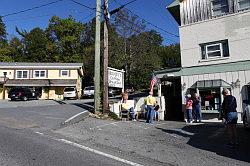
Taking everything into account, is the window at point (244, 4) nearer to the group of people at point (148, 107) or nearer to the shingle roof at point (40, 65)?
the group of people at point (148, 107)

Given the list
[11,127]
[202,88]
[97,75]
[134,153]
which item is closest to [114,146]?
[134,153]

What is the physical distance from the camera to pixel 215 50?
19.8 meters

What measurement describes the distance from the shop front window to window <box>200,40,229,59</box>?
7.20ft

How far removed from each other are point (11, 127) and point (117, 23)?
130 feet

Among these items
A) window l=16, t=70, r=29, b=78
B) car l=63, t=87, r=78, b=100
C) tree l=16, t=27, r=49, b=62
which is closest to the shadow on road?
car l=63, t=87, r=78, b=100

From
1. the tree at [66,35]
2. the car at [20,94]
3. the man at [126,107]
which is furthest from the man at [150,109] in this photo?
the tree at [66,35]

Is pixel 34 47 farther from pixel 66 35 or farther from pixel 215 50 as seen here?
pixel 215 50

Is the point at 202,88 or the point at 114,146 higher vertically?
the point at 202,88

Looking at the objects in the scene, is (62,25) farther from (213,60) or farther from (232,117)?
(232,117)

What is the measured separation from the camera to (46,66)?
49750 millimetres

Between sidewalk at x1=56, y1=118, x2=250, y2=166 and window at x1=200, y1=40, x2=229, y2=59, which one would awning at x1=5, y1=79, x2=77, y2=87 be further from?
sidewalk at x1=56, y1=118, x2=250, y2=166

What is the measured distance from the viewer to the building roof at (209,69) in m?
18.1

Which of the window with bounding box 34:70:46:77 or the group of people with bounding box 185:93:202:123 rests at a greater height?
the window with bounding box 34:70:46:77

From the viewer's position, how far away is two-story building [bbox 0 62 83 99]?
1921 inches
